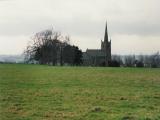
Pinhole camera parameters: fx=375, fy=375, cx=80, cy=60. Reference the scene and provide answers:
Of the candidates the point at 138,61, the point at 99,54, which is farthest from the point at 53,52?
the point at 99,54

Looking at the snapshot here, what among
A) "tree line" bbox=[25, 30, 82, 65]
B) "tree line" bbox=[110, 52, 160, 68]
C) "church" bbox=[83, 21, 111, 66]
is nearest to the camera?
"tree line" bbox=[25, 30, 82, 65]

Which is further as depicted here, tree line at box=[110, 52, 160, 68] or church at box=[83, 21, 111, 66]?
church at box=[83, 21, 111, 66]

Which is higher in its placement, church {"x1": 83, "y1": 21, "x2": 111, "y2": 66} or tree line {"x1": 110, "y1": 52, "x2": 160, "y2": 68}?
church {"x1": 83, "y1": 21, "x2": 111, "y2": 66}

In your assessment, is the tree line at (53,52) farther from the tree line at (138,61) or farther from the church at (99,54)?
the church at (99,54)

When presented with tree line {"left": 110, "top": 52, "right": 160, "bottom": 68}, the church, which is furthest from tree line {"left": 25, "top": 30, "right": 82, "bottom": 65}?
the church

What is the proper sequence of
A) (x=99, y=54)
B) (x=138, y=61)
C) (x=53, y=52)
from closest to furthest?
(x=53, y=52), (x=138, y=61), (x=99, y=54)

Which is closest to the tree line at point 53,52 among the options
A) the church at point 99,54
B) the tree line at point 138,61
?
the tree line at point 138,61

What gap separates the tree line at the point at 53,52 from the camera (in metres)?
74.9

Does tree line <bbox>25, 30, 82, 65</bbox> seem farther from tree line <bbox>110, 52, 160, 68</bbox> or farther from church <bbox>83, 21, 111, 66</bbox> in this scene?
church <bbox>83, 21, 111, 66</bbox>

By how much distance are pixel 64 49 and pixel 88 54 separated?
54707 mm

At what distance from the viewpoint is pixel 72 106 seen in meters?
11.4

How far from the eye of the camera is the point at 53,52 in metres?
78.8

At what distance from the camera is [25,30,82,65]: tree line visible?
7489cm

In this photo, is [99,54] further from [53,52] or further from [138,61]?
[53,52]
